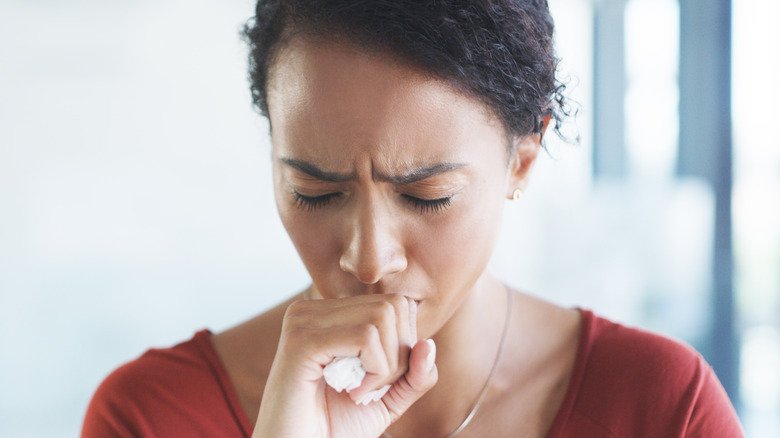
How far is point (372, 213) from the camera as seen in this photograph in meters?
1.16

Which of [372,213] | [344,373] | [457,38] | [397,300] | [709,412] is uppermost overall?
[457,38]

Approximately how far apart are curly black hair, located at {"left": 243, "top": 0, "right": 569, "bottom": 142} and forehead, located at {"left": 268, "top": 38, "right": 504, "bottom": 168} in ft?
0.06

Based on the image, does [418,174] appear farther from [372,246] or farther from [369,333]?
[369,333]

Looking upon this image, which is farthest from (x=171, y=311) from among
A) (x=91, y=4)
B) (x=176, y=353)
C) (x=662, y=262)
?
(x=176, y=353)

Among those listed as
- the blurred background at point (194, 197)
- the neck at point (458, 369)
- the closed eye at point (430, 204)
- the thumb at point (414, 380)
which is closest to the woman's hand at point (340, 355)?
the thumb at point (414, 380)

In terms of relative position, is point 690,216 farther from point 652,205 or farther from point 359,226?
point 359,226

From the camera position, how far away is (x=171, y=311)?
13.0 ft

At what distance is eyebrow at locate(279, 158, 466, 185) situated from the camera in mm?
1141

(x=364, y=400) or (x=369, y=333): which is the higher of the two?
(x=369, y=333)

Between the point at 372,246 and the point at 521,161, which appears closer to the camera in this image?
the point at 372,246

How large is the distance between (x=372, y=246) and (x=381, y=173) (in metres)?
0.10

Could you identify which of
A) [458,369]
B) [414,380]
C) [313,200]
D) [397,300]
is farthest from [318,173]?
[458,369]

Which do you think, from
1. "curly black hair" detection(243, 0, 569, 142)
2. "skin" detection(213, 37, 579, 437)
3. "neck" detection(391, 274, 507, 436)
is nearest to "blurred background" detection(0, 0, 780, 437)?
"neck" detection(391, 274, 507, 436)

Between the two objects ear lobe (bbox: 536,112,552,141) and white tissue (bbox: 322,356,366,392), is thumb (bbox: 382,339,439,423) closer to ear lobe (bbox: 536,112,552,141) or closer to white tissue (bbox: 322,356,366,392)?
white tissue (bbox: 322,356,366,392)
